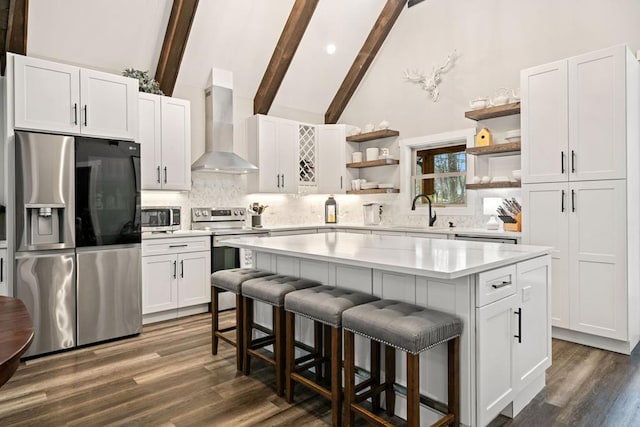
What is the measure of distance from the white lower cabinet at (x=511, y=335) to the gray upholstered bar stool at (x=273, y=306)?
1163 millimetres

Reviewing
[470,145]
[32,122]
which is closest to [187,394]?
[32,122]

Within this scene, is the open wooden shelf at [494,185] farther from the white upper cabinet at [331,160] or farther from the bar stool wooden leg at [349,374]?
the bar stool wooden leg at [349,374]

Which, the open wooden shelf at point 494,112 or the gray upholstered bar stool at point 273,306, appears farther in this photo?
the open wooden shelf at point 494,112

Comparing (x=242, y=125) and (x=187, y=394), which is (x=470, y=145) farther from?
(x=187, y=394)

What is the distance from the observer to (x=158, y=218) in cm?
449

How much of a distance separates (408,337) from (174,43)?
4121 millimetres

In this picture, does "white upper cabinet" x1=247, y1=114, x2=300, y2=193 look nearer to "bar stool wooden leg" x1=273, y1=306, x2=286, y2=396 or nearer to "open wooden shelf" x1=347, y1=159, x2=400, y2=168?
"open wooden shelf" x1=347, y1=159, x2=400, y2=168

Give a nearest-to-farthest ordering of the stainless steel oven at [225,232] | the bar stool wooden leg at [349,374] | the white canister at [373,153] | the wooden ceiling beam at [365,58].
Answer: the bar stool wooden leg at [349,374]
the stainless steel oven at [225,232]
the wooden ceiling beam at [365,58]
the white canister at [373,153]

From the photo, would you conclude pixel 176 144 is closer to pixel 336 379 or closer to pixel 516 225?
pixel 336 379

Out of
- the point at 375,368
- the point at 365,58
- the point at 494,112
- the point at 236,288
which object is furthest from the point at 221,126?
the point at 375,368

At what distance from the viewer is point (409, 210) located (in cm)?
559

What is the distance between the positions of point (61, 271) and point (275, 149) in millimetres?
3053

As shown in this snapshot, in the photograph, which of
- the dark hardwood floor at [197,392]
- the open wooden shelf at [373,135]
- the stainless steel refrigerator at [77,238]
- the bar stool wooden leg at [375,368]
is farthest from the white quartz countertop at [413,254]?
the open wooden shelf at [373,135]

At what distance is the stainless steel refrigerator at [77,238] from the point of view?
3.24 meters
